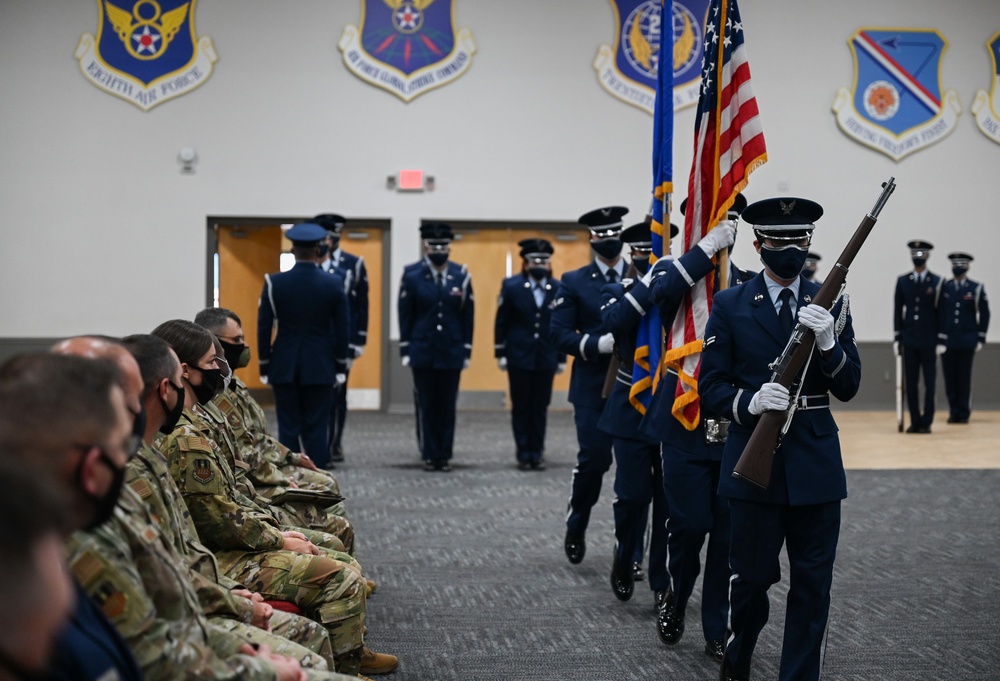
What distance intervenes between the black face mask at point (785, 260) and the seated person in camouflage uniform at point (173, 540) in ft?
5.46

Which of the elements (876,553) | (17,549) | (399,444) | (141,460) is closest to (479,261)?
(399,444)

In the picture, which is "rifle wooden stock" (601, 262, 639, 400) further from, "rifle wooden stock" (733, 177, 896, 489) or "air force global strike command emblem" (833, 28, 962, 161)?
"air force global strike command emblem" (833, 28, 962, 161)

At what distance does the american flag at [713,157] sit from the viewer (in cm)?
392

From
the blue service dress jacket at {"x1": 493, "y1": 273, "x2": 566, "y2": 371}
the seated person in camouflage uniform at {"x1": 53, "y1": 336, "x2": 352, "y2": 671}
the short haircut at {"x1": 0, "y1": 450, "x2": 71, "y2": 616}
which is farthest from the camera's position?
the blue service dress jacket at {"x1": 493, "y1": 273, "x2": 566, "y2": 371}

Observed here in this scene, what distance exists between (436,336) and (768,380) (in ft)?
16.3

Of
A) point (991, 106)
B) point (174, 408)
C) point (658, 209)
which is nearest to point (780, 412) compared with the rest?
point (658, 209)

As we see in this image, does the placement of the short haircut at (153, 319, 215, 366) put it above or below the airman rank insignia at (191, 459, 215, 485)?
→ above

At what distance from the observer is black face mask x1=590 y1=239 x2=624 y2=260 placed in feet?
16.7

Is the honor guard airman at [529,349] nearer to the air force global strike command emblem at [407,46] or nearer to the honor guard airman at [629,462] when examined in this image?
the honor guard airman at [629,462]

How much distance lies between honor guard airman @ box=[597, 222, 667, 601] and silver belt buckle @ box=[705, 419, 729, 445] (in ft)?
1.88

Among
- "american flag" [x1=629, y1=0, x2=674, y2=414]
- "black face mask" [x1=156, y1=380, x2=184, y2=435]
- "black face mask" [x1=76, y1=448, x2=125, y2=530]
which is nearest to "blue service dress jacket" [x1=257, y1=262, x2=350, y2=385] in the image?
"american flag" [x1=629, y1=0, x2=674, y2=414]

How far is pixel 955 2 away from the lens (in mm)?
12273

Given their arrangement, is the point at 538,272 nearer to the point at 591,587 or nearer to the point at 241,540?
the point at 591,587

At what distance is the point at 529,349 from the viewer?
808cm
